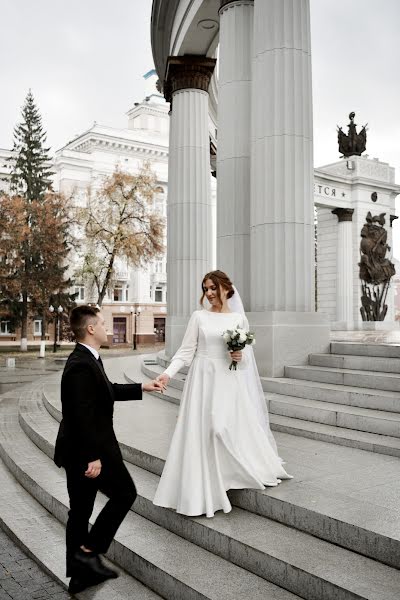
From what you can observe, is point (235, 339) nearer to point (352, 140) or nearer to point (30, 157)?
point (352, 140)

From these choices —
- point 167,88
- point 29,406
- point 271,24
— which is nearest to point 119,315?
point 167,88

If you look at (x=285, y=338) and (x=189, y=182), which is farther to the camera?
(x=189, y=182)

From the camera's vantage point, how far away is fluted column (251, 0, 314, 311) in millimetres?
9055

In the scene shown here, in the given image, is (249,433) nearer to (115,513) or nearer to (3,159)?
(115,513)

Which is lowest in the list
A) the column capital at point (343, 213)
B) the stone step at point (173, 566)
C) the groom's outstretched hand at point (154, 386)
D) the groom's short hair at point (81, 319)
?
the stone step at point (173, 566)

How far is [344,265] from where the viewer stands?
24.3 metres

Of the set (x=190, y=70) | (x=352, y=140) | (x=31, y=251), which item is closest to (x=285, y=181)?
(x=190, y=70)

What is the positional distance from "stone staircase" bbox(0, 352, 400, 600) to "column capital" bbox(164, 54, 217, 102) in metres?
11.2

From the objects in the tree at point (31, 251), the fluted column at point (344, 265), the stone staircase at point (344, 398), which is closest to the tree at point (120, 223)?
the tree at point (31, 251)

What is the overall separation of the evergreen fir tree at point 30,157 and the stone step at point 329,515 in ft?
137

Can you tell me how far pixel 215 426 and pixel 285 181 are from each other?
5.53 metres

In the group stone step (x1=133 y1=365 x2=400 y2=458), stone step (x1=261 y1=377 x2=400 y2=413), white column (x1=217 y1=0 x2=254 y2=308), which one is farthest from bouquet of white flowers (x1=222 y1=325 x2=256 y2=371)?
white column (x1=217 y1=0 x2=254 y2=308)

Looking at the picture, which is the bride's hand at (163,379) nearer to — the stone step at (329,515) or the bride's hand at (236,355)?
the bride's hand at (236,355)

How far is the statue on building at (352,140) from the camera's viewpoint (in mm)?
24750
